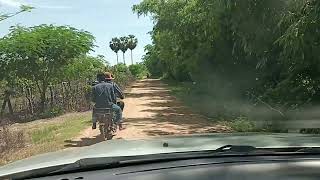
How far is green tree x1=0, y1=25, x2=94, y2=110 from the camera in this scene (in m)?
24.6

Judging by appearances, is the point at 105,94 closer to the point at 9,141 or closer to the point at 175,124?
the point at 9,141

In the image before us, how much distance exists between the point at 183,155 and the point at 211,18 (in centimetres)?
1696

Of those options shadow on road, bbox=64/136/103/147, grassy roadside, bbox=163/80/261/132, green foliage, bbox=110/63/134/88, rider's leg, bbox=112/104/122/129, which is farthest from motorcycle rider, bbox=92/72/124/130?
green foliage, bbox=110/63/134/88

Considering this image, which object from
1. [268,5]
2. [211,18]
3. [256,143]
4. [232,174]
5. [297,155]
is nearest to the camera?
[232,174]

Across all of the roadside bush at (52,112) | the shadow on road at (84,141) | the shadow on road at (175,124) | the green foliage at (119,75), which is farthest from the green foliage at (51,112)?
the green foliage at (119,75)

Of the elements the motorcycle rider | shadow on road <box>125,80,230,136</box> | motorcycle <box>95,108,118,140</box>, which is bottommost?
shadow on road <box>125,80,230,136</box>

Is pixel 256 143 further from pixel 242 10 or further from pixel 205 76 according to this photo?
pixel 205 76

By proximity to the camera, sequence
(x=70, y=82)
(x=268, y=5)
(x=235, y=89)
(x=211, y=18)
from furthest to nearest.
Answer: (x=70, y=82) → (x=235, y=89) → (x=211, y=18) → (x=268, y=5)

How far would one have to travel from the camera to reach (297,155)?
2.59 metres

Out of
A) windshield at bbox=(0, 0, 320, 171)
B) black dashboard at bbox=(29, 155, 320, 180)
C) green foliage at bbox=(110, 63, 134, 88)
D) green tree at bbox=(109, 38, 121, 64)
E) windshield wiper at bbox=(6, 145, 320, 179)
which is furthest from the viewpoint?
green tree at bbox=(109, 38, 121, 64)

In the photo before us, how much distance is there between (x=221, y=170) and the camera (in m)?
2.42

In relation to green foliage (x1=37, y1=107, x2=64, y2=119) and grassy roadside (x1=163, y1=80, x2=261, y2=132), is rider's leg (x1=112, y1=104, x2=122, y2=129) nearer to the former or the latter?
grassy roadside (x1=163, y1=80, x2=261, y2=132)

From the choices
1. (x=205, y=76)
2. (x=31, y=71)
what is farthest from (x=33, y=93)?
(x=205, y=76)

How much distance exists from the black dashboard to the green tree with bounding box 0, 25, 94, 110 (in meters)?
22.7
